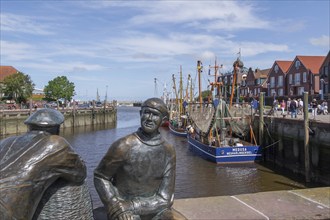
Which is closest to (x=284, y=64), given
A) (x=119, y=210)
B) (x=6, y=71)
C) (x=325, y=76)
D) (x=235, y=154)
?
(x=325, y=76)

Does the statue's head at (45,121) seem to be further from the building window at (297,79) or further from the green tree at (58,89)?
the green tree at (58,89)

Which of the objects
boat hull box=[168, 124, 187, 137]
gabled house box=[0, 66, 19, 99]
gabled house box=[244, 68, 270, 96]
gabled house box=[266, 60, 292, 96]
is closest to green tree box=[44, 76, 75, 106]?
gabled house box=[0, 66, 19, 99]

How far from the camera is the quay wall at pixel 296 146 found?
50.1 feet

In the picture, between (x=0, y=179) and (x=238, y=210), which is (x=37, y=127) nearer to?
(x=0, y=179)

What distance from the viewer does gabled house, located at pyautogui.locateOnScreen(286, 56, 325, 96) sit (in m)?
49.3

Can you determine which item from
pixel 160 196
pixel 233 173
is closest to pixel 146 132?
pixel 160 196

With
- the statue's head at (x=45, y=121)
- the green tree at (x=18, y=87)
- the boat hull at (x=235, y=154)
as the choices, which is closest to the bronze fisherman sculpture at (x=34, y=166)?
the statue's head at (x=45, y=121)

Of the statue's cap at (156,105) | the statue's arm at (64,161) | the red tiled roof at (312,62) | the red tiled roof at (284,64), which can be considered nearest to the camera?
the statue's arm at (64,161)

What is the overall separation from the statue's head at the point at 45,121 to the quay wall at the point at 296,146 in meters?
14.6

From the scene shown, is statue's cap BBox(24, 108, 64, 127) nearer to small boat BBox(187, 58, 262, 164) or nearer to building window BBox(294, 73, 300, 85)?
small boat BBox(187, 58, 262, 164)

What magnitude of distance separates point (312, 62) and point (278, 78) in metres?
7.44

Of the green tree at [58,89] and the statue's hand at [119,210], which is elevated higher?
the green tree at [58,89]

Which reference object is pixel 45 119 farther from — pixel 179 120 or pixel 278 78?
pixel 278 78

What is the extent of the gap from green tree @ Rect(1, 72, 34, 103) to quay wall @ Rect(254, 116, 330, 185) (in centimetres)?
3764
